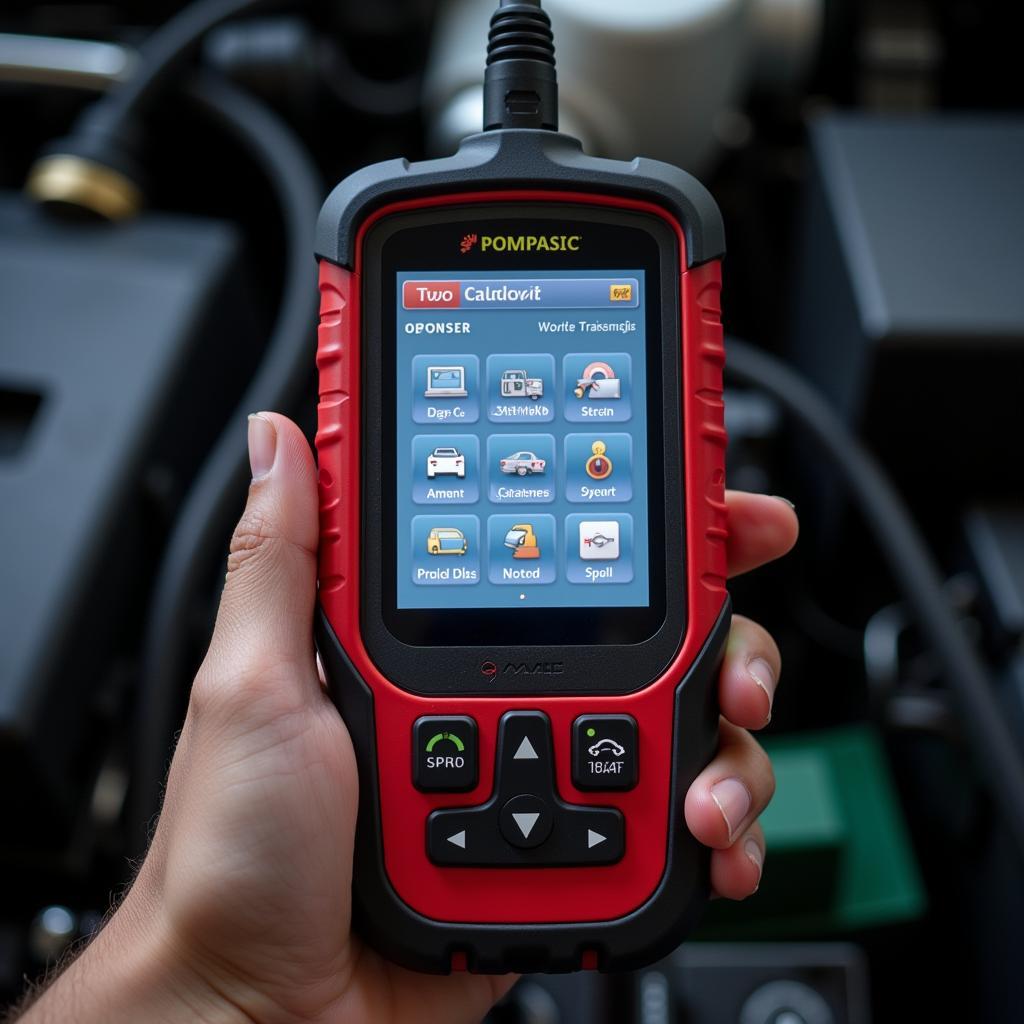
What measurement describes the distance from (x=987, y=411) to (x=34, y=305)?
61 centimetres

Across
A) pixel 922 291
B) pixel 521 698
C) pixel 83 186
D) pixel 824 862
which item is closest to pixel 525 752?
pixel 521 698

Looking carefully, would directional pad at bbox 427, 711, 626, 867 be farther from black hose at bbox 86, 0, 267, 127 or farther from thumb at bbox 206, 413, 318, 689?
black hose at bbox 86, 0, 267, 127

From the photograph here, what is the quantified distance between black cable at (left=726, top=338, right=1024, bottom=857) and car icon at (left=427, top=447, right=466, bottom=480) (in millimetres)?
288

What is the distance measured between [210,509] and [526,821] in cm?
30

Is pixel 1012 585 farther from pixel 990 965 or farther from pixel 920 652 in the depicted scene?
pixel 990 965

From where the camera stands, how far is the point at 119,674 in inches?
27.3

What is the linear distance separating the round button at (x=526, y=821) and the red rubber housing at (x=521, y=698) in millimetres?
11

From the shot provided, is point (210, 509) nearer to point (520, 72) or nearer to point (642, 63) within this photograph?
point (520, 72)

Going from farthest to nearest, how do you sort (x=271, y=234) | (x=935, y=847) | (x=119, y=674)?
(x=271, y=234)
(x=935, y=847)
(x=119, y=674)

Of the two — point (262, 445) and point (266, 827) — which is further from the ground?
point (262, 445)

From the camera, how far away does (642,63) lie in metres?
0.79

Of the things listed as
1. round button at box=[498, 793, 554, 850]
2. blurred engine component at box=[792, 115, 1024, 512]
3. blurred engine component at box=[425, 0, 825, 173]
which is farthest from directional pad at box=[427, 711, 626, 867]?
blurred engine component at box=[425, 0, 825, 173]

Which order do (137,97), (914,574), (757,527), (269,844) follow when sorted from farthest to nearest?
1. (137,97)
2. (914,574)
3. (757,527)
4. (269,844)

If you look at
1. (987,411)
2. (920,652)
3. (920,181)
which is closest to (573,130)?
(920,181)
